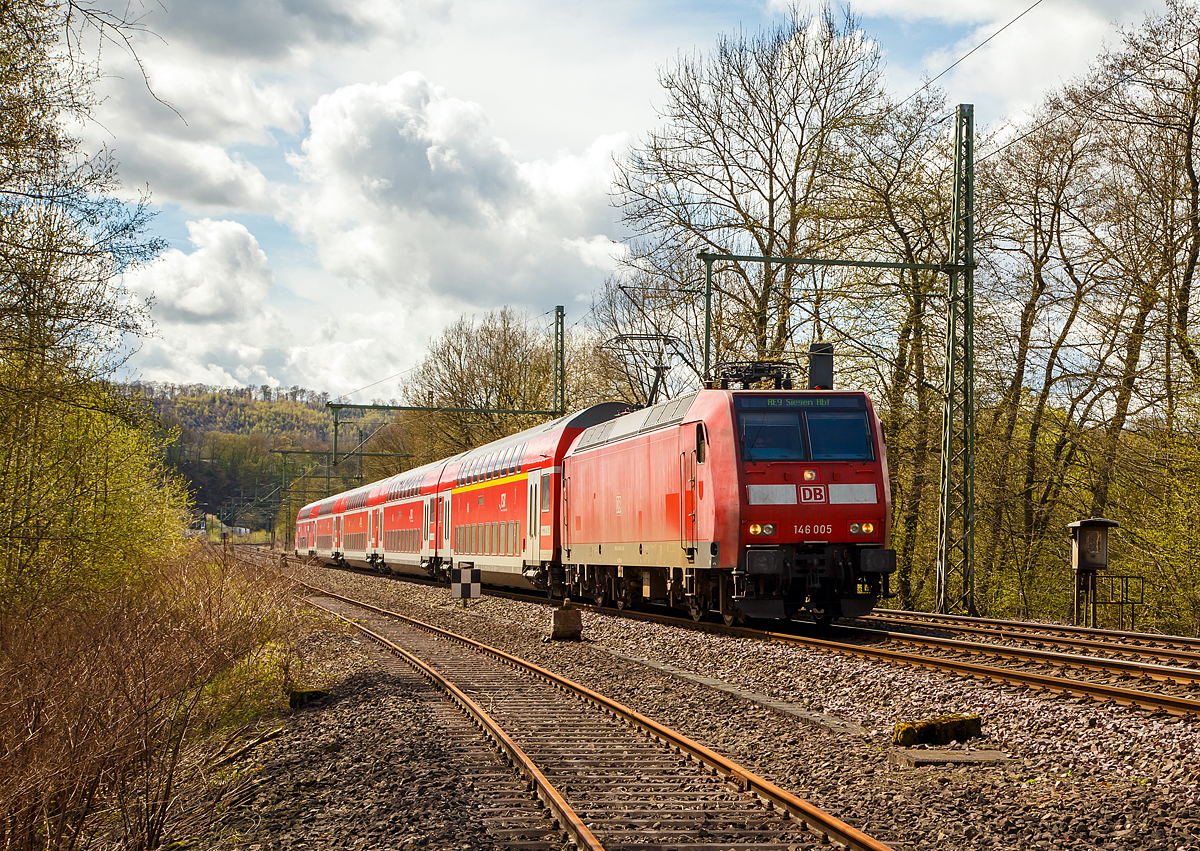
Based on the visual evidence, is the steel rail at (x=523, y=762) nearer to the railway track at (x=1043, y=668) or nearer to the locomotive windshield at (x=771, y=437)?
the railway track at (x=1043, y=668)

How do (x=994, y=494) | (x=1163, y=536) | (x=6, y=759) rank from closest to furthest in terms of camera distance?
(x=6, y=759) < (x=1163, y=536) < (x=994, y=494)

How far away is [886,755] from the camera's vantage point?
841 centimetres

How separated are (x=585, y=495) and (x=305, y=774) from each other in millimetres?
13572

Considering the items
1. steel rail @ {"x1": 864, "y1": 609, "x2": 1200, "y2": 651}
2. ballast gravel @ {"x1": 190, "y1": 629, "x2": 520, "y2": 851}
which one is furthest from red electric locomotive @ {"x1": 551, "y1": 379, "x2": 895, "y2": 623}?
ballast gravel @ {"x1": 190, "y1": 629, "x2": 520, "y2": 851}

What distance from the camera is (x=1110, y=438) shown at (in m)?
24.2

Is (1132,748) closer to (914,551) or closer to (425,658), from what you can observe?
(425,658)

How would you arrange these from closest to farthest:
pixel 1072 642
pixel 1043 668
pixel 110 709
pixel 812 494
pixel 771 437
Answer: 1. pixel 110 709
2. pixel 1043 668
3. pixel 1072 642
4. pixel 812 494
5. pixel 771 437

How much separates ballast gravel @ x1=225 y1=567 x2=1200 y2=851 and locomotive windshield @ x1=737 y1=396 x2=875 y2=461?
2.83m

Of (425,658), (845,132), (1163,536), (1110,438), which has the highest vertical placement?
(845,132)

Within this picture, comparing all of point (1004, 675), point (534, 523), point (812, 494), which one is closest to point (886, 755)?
point (1004, 675)

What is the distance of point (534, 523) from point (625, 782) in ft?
59.1

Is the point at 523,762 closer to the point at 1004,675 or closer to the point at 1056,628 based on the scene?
the point at 1004,675

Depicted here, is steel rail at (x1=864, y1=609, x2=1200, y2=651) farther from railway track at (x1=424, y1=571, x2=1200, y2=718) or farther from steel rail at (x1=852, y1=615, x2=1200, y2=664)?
railway track at (x1=424, y1=571, x2=1200, y2=718)

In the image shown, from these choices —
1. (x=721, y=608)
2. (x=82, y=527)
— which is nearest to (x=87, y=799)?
(x=82, y=527)
